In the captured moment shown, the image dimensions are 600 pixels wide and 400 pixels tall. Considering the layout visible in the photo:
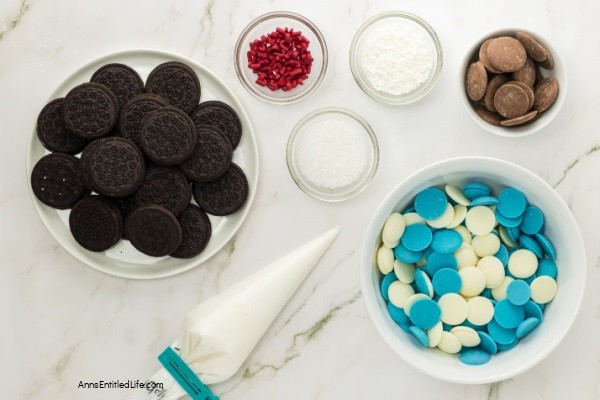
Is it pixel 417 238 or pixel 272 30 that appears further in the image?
pixel 272 30

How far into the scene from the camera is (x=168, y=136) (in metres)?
1.39

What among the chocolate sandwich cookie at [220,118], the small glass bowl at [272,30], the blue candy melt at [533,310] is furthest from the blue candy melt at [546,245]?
the chocolate sandwich cookie at [220,118]

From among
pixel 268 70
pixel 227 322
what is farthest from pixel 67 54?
pixel 227 322

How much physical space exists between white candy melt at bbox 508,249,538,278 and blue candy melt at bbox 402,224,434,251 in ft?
0.59

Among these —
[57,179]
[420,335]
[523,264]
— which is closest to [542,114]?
[523,264]

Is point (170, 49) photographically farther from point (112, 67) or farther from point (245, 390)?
point (245, 390)

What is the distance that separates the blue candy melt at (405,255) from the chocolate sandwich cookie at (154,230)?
466 mm

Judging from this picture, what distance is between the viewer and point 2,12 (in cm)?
150

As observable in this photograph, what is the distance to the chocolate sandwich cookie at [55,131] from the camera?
1434 millimetres

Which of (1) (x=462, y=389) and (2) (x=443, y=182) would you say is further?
(1) (x=462, y=389)

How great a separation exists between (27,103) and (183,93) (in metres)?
0.37

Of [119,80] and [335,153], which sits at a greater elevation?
[119,80]

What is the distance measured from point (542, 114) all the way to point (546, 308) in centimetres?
40

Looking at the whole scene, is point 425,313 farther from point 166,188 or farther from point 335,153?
point 166,188
